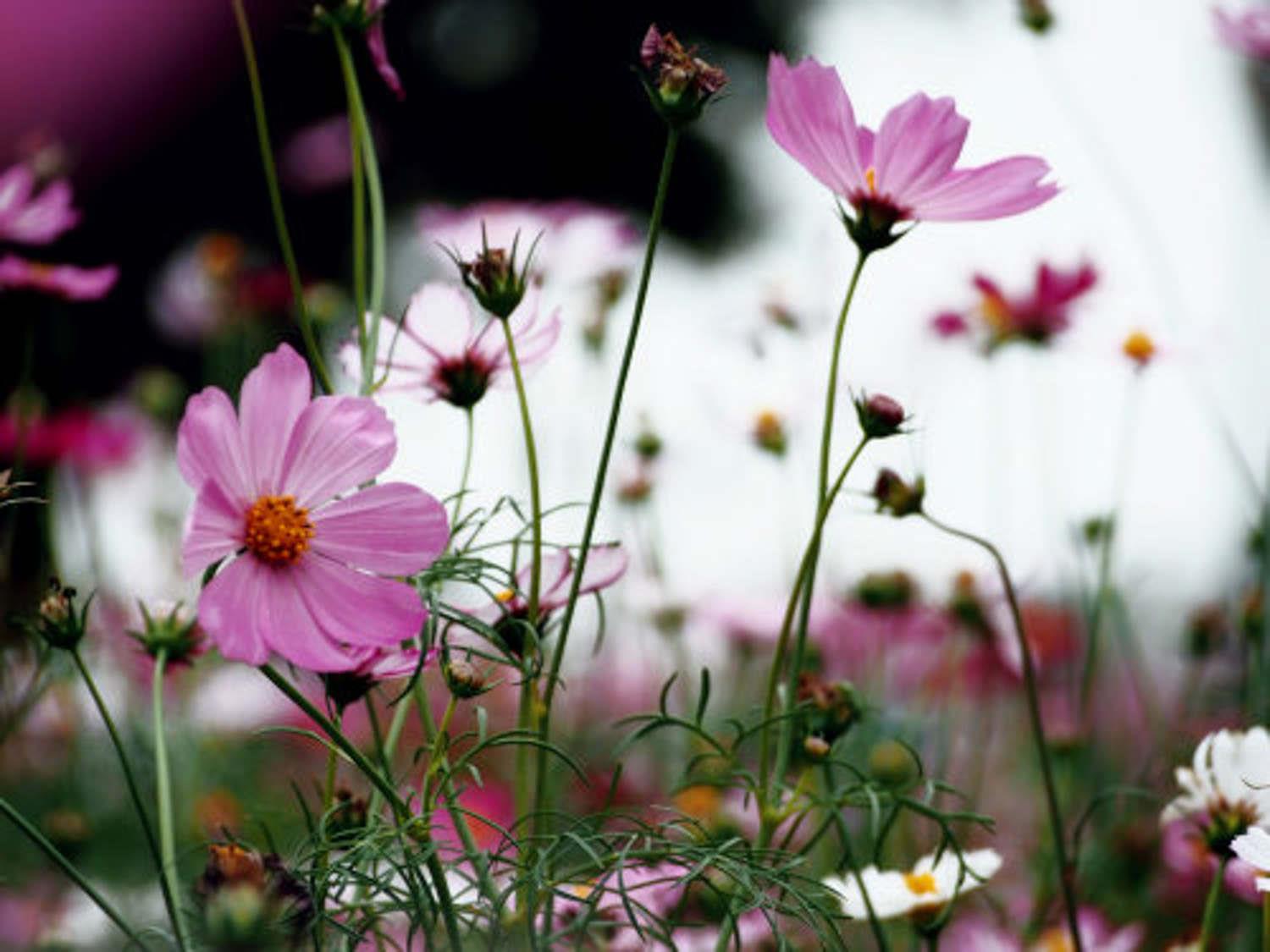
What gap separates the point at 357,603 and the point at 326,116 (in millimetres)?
2257

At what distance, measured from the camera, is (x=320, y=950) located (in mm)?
420

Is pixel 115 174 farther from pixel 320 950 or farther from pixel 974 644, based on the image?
pixel 320 950

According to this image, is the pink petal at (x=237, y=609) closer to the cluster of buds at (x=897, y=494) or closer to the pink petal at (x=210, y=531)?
the pink petal at (x=210, y=531)

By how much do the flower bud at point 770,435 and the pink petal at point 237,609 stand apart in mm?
588

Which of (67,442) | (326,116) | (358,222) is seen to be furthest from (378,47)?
(326,116)

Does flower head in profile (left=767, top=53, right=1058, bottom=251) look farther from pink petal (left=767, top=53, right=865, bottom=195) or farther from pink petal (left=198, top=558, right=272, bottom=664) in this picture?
pink petal (left=198, top=558, right=272, bottom=664)

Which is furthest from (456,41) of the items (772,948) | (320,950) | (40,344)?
(320,950)

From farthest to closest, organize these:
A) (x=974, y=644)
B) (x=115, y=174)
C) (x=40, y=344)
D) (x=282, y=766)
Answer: (x=115, y=174) → (x=40, y=344) → (x=282, y=766) → (x=974, y=644)

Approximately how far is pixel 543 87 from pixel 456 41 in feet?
0.66

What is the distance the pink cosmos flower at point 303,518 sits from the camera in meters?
0.43

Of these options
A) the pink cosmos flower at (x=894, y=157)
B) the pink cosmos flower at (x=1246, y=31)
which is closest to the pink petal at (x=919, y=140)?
the pink cosmos flower at (x=894, y=157)

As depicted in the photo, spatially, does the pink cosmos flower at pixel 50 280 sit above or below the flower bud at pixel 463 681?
above

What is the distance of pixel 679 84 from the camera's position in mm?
483

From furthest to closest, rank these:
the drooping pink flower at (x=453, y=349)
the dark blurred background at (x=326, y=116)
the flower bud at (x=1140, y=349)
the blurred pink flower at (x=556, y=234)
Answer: the dark blurred background at (x=326, y=116) → the flower bud at (x=1140, y=349) → the blurred pink flower at (x=556, y=234) → the drooping pink flower at (x=453, y=349)
